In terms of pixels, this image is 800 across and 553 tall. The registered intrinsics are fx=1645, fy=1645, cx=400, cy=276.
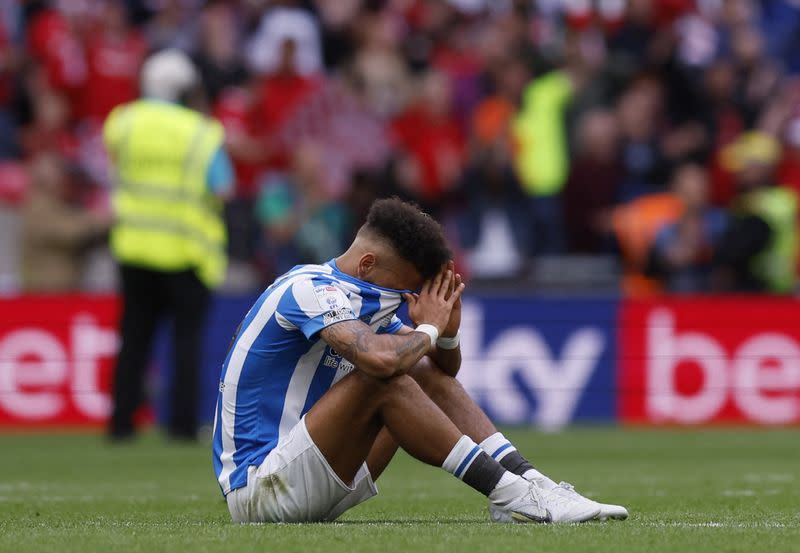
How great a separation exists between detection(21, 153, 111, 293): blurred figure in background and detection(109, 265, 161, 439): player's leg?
2219 millimetres

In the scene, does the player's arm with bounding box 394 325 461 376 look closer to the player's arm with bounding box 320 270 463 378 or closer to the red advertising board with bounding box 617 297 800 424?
the player's arm with bounding box 320 270 463 378

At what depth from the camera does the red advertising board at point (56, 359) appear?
45.7 feet

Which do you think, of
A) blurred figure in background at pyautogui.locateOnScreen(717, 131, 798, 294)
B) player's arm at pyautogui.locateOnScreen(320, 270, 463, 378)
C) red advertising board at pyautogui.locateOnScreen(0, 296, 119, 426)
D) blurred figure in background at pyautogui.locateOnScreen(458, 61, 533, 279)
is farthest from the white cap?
player's arm at pyautogui.locateOnScreen(320, 270, 463, 378)

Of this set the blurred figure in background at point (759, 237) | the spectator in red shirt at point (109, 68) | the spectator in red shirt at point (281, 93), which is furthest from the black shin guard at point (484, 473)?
the spectator in red shirt at point (109, 68)

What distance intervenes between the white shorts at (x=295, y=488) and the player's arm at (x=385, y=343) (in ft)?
1.18

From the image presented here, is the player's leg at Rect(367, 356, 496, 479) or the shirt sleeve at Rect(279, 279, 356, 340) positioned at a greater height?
the shirt sleeve at Rect(279, 279, 356, 340)

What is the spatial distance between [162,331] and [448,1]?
5.45 metres

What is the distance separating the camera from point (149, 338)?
12.1m

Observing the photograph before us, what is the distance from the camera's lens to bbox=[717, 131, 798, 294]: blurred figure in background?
48.9 feet

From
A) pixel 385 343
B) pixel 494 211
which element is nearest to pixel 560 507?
pixel 385 343

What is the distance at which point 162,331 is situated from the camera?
47.6 ft

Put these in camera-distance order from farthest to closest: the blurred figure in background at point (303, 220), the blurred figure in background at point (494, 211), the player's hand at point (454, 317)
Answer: the blurred figure in background at point (494, 211)
the blurred figure in background at point (303, 220)
the player's hand at point (454, 317)

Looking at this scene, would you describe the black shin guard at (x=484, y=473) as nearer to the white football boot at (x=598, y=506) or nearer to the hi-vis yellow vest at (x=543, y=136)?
the white football boot at (x=598, y=506)

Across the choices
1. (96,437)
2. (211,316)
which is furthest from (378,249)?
(211,316)
